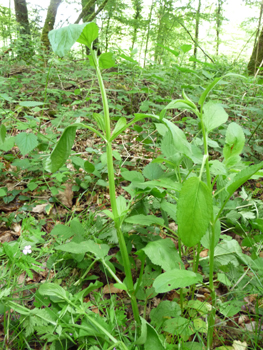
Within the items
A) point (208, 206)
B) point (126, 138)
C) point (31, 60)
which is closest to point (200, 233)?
point (208, 206)

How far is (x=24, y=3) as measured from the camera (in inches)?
267

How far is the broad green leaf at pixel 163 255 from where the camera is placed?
2.79ft

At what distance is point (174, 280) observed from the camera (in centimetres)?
73

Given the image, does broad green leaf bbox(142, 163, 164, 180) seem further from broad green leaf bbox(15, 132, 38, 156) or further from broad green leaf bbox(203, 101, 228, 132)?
broad green leaf bbox(15, 132, 38, 156)

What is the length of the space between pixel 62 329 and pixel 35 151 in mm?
1804

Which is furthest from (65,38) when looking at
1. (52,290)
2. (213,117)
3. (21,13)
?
(21,13)

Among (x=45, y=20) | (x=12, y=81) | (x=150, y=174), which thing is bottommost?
(x=150, y=174)

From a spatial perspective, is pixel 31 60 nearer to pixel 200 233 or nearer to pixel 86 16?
pixel 86 16

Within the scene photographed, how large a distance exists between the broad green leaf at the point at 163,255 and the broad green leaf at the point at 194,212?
194 mm

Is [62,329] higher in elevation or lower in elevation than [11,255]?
lower

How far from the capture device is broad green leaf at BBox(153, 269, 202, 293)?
2.29 feet

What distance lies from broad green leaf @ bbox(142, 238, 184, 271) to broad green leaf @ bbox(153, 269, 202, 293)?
8 centimetres

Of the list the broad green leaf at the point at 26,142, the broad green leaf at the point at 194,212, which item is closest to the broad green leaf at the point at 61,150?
the broad green leaf at the point at 194,212

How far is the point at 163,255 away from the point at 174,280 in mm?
160
